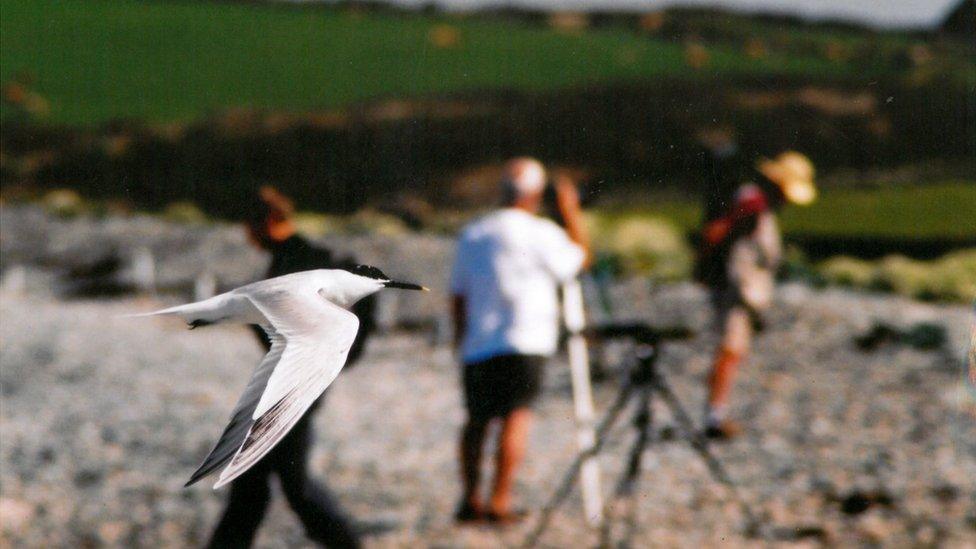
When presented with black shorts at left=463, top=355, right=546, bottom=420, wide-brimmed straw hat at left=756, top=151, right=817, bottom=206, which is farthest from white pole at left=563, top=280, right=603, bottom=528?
wide-brimmed straw hat at left=756, top=151, right=817, bottom=206

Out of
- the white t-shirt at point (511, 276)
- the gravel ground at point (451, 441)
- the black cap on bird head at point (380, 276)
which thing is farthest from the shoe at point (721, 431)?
the black cap on bird head at point (380, 276)

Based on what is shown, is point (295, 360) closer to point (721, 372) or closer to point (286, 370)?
point (286, 370)

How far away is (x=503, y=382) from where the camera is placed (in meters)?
4.08

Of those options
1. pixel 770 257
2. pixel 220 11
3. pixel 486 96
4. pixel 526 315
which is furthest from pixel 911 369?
pixel 220 11

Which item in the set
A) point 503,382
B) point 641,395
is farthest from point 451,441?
point 503,382

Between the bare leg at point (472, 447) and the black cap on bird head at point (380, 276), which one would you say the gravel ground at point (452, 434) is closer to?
the bare leg at point (472, 447)

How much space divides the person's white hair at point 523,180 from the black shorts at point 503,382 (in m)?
0.61

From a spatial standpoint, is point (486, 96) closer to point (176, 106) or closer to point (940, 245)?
point (176, 106)

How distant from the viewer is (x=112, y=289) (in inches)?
449

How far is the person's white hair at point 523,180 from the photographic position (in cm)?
400

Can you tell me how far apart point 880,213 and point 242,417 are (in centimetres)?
1117

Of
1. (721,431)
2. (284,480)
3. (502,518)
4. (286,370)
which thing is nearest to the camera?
(286,370)

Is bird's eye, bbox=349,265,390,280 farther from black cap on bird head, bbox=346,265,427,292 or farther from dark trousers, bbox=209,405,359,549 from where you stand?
dark trousers, bbox=209,405,359,549

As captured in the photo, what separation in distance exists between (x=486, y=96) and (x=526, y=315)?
40.6 feet
